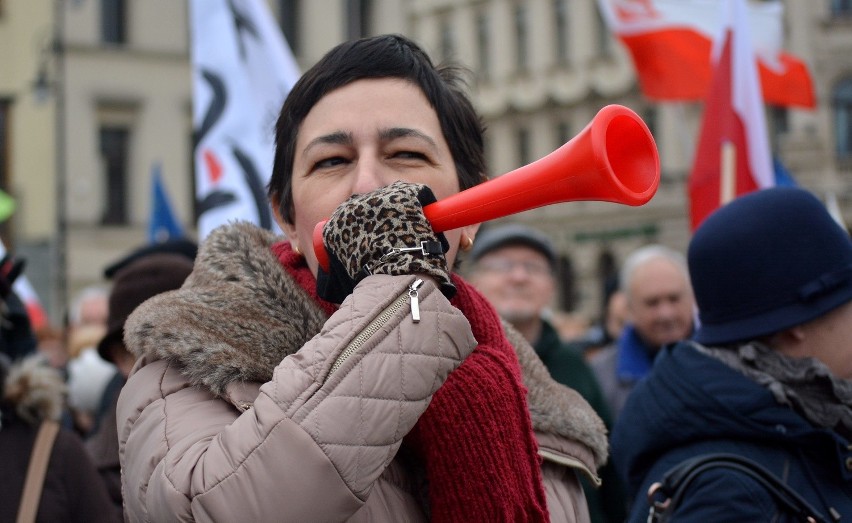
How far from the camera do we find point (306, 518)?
1.59 m

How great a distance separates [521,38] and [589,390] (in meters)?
32.6

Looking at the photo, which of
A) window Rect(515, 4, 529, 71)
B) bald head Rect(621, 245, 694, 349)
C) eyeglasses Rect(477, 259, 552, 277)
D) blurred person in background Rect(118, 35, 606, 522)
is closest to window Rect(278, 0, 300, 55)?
window Rect(515, 4, 529, 71)

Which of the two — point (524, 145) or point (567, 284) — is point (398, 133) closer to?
point (567, 284)

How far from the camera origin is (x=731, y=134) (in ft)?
16.6

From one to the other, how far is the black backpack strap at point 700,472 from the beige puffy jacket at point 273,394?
82 cm

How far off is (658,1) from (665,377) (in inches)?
176

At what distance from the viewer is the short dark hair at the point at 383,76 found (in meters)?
2.02

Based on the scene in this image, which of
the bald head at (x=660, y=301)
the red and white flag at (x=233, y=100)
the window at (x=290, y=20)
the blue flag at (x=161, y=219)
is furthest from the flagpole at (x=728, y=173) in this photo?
the window at (x=290, y=20)

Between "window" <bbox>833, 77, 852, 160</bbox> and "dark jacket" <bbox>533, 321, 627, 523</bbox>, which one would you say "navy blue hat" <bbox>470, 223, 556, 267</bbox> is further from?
"window" <bbox>833, 77, 852, 160</bbox>

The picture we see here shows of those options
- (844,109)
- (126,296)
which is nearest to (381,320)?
(126,296)

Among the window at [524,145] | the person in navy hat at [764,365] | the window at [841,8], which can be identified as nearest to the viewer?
the person in navy hat at [764,365]

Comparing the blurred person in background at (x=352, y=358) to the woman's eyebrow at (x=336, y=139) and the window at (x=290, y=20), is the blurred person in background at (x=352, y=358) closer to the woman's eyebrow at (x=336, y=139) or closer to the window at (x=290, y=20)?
the woman's eyebrow at (x=336, y=139)

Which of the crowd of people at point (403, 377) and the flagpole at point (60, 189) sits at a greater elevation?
the crowd of people at point (403, 377)

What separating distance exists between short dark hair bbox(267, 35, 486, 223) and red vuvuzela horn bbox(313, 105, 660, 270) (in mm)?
360
